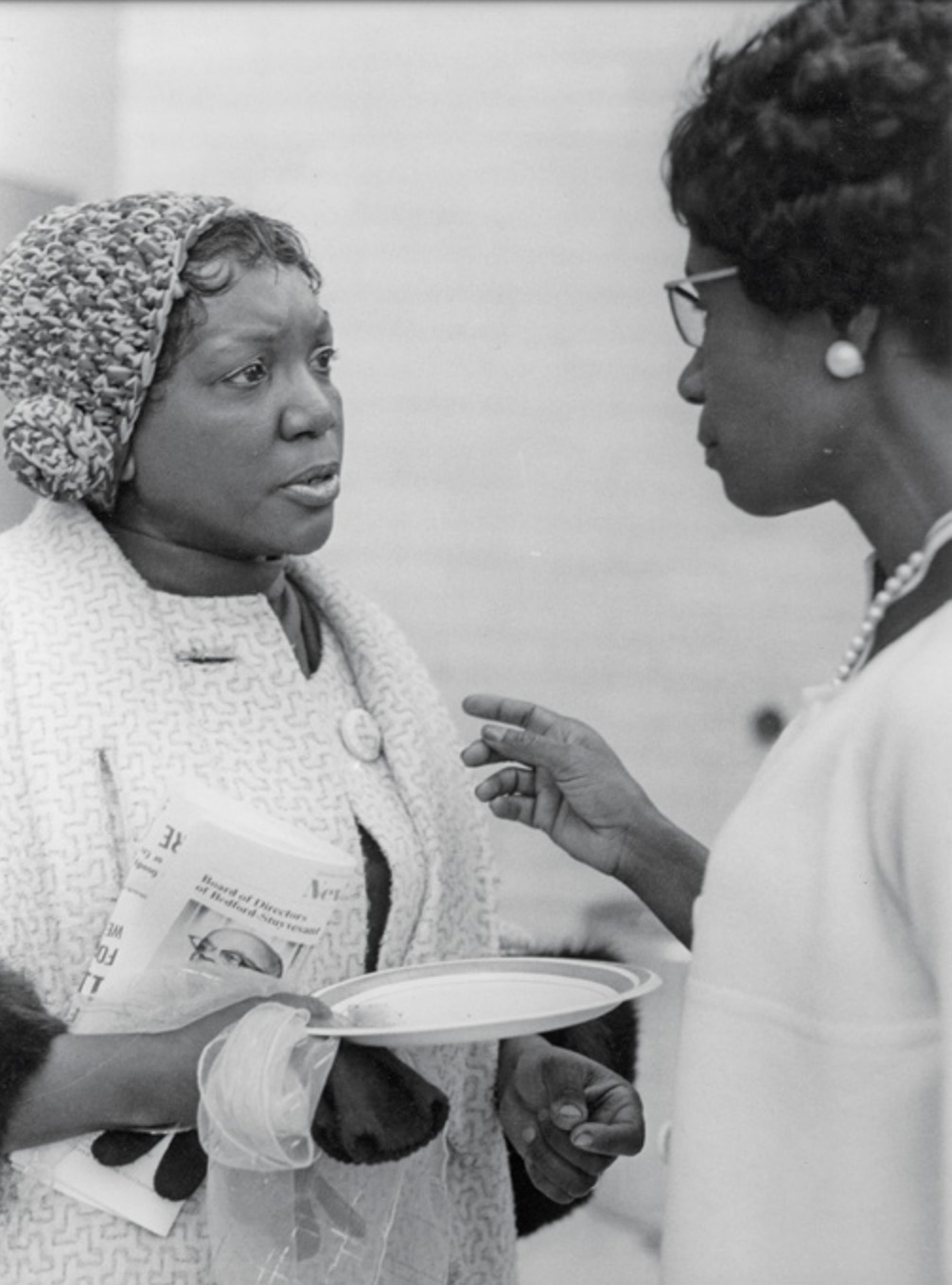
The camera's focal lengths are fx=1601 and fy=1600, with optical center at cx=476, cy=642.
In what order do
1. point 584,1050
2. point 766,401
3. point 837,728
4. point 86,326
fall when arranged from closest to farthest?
point 837,728 → point 766,401 → point 86,326 → point 584,1050

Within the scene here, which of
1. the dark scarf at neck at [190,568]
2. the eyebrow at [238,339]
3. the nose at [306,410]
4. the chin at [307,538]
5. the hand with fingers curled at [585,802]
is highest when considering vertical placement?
the eyebrow at [238,339]

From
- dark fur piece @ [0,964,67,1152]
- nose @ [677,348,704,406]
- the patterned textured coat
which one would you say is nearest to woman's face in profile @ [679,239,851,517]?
nose @ [677,348,704,406]

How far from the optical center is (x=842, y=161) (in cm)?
111

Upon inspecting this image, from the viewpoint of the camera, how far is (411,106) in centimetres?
186

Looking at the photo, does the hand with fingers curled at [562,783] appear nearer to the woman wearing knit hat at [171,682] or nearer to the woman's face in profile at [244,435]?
the woman wearing knit hat at [171,682]

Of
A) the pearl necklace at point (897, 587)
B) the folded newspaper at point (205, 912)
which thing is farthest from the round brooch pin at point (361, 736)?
the pearl necklace at point (897, 587)

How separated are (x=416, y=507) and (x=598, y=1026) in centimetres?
64

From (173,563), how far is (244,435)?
0.16 m

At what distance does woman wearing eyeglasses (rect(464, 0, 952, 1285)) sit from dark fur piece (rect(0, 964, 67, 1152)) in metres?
0.55

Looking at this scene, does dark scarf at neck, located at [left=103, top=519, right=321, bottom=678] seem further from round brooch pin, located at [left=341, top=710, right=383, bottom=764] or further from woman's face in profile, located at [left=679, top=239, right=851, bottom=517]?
woman's face in profile, located at [left=679, top=239, right=851, bottom=517]

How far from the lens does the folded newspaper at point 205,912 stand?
1.35 m

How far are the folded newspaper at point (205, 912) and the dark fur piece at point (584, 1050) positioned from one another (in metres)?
0.41

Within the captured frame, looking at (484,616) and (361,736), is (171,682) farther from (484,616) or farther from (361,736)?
(484,616)

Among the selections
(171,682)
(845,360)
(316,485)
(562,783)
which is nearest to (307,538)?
(316,485)
